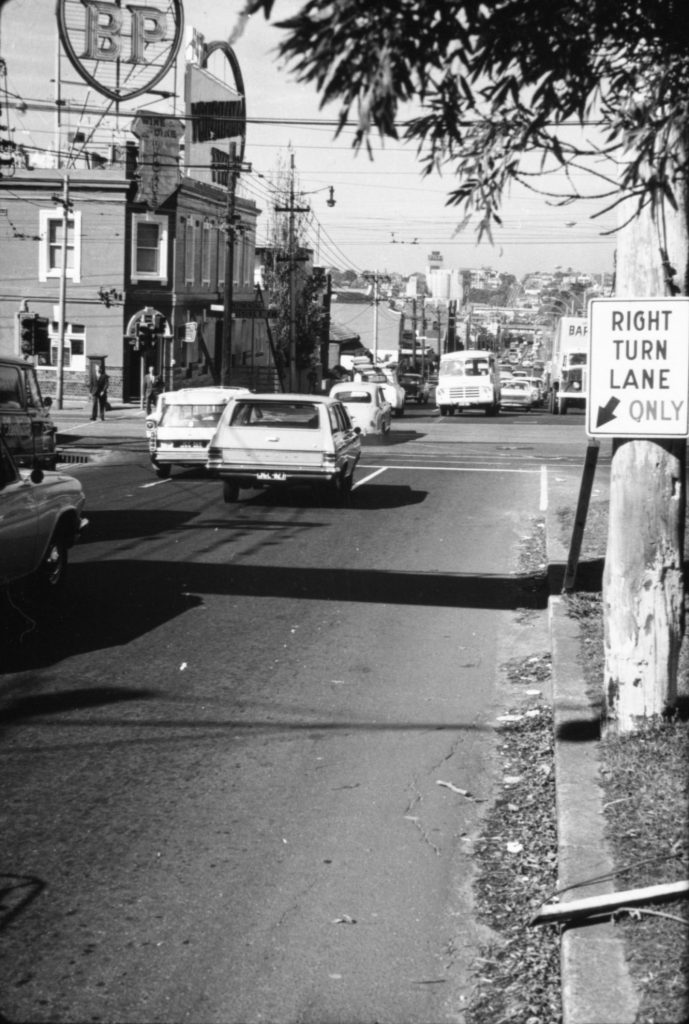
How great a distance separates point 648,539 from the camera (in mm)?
7074

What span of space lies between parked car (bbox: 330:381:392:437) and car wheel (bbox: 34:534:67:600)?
2517 centimetres

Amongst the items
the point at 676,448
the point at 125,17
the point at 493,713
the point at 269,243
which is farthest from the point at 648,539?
the point at 269,243

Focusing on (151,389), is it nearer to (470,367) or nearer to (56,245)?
(56,245)

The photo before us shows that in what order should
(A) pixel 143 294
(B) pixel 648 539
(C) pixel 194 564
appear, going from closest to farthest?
1. (B) pixel 648 539
2. (C) pixel 194 564
3. (A) pixel 143 294

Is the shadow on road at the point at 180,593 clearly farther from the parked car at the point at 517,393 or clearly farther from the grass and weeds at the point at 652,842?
the parked car at the point at 517,393

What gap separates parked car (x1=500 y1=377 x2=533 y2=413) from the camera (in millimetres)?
65938

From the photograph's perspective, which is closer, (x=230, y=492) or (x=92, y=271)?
(x=230, y=492)

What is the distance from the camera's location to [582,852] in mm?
5633

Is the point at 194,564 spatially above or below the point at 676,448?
below

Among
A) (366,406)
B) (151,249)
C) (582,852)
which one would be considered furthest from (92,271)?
(582,852)

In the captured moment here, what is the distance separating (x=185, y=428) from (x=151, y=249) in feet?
96.1

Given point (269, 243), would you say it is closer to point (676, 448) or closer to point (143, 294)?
point (143, 294)

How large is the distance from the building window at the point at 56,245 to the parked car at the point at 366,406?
16.5m

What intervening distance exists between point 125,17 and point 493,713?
42.7 meters
